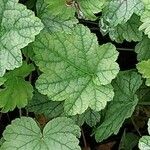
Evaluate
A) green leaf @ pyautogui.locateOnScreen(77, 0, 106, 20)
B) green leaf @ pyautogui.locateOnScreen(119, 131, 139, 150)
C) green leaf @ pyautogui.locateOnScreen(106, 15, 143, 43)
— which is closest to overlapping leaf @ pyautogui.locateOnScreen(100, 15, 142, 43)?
green leaf @ pyautogui.locateOnScreen(106, 15, 143, 43)

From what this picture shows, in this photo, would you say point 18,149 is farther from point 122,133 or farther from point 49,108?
point 122,133

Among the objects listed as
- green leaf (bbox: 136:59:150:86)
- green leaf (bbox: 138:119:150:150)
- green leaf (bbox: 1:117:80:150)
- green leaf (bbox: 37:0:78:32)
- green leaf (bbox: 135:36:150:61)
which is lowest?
green leaf (bbox: 1:117:80:150)

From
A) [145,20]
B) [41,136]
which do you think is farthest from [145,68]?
[41,136]

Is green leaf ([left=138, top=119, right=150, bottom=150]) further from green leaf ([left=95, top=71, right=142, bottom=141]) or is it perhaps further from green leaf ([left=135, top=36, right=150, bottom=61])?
green leaf ([left=135, top=36, right=150, bottom=61])

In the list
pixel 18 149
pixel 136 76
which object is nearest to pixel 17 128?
pixel 18 149

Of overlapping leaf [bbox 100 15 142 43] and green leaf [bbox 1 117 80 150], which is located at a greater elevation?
overlapping leaf [bbox 100 15 142 43]

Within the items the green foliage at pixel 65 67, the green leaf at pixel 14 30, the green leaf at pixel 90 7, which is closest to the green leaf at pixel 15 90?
the green foliage at pixel 65 67
